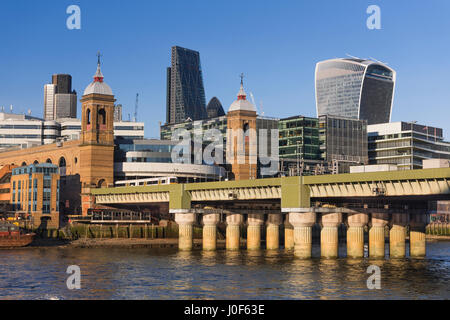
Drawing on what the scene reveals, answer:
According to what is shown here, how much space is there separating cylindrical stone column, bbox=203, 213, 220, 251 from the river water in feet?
32.4

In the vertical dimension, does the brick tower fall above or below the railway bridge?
above

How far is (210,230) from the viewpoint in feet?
393

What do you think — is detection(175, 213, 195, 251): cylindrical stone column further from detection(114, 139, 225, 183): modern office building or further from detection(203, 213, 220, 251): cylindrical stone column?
detection(114, 139, 225, 183): modern office building

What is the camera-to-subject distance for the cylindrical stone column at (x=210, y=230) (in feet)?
389

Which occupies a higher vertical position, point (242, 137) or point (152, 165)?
point (242, 137)

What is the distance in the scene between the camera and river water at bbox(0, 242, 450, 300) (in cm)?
6184

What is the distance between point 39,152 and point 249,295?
14819 cm

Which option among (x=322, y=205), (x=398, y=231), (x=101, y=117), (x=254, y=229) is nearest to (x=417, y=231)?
(x=398, y=231)

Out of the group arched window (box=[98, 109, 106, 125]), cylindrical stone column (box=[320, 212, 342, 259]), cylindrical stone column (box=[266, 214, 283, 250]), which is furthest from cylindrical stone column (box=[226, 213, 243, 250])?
arched window (box=[98, 109, 106, 125])

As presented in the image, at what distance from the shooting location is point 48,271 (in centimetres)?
7956

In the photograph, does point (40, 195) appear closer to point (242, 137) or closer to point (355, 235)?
point (242, 137)

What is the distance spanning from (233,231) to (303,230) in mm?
28360

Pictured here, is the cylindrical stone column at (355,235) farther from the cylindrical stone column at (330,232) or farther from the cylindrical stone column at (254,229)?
the cylindrical stone column at (254,229)
